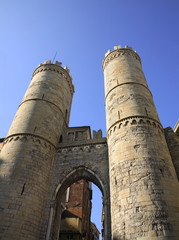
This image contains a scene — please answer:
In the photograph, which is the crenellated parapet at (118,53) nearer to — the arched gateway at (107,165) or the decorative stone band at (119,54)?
the decorative stone band at (119,54)

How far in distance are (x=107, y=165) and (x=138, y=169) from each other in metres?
2.67

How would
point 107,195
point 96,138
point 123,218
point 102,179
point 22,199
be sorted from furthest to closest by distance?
point 96,138 → point 102,179 → point 107,195 → point 22,199 → point 123,218

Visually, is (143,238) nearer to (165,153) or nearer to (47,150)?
(165,153)

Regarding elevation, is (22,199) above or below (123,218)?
above

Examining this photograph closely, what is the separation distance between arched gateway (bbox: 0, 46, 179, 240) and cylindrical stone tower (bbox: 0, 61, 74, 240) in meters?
0.04

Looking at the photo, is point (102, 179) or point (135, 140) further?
point (102, 179)

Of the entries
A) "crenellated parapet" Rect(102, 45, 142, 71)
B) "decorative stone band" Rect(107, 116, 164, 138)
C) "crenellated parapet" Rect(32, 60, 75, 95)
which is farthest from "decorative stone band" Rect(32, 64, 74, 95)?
"decorative stone band" Rect(107, 116, 164, 138)

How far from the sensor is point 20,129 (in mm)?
11367

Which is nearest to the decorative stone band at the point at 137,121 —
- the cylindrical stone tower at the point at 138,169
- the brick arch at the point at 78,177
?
the cylindrical stone tower at the point at 138,169

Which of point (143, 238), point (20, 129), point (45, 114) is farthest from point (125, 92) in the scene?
point (143, 238)

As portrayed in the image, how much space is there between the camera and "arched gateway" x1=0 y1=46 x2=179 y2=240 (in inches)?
281

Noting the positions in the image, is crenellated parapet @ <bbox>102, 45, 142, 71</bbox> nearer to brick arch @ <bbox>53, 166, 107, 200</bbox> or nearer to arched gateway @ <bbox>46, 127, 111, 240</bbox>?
arched gateway @ <bbox>46, 127, 111, 240</bbox>

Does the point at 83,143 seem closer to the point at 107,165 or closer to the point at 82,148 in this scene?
the point at 82,148

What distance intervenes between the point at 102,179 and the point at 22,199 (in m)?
3.94
